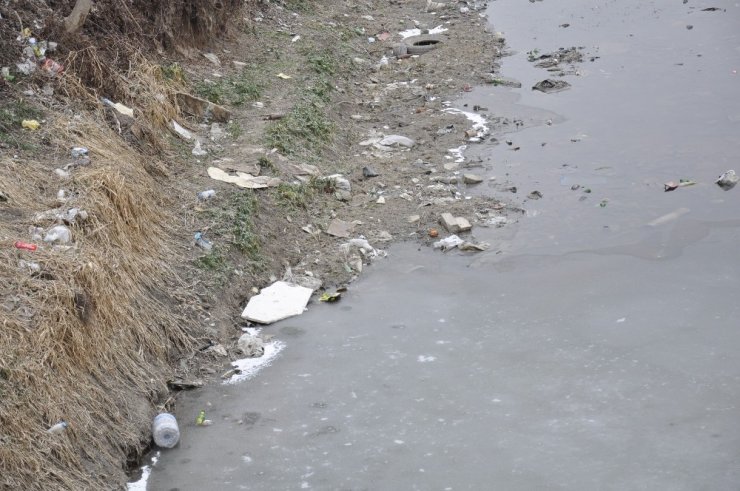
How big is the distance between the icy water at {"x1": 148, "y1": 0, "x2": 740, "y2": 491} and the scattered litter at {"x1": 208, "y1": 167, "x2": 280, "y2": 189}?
1160 mm

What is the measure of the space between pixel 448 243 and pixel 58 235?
276 centimetres

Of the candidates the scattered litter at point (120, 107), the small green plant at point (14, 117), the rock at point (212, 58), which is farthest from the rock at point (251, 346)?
the rock at point (212, 58)

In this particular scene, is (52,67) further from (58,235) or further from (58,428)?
(58,428)

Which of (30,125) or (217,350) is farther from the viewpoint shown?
(30,125)

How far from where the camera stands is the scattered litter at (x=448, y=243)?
20.3 ft

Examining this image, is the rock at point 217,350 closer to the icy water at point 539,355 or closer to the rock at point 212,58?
the icy water at point 539,355

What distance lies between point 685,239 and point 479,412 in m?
2.44

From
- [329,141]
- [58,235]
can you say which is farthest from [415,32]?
[58,235]

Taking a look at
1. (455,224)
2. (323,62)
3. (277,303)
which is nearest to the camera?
(277,303)

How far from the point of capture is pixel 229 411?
4.69 m

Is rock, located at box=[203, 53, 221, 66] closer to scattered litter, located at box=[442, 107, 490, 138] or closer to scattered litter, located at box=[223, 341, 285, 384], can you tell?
scattered litter, located at box=[442, 107, 490, 138]

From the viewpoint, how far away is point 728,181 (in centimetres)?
663

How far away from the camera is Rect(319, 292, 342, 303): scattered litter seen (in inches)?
223

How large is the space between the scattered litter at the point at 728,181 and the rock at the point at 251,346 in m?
3.90
